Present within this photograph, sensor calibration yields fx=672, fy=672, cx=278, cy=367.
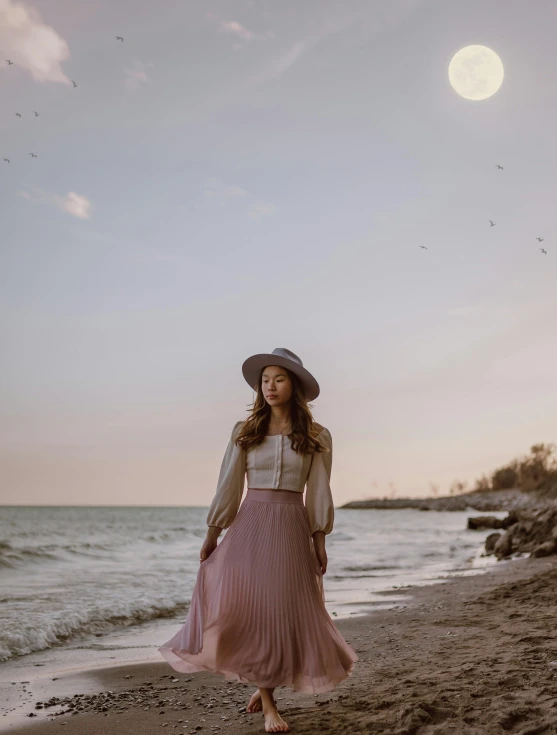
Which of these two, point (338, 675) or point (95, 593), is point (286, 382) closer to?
point (338, 675)

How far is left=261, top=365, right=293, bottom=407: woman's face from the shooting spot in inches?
153

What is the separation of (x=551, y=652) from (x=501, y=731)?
1642mm

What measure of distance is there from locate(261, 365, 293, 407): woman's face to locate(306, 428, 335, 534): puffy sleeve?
1.00 ft

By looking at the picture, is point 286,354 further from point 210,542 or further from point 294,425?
point 210,542

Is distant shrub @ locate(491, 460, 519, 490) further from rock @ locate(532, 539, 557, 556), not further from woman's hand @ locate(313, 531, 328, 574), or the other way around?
woman's hand @ locate(313, 531, 328, 574)

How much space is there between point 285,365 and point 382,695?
201 centimetres

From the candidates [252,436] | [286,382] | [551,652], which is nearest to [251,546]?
[252,436]

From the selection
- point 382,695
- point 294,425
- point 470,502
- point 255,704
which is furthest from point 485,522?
point 470,502

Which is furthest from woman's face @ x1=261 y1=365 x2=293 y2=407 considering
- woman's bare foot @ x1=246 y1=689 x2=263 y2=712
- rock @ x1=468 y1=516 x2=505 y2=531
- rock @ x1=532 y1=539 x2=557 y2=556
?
rock @ x1=468 y1=516 x2=505 y2=531

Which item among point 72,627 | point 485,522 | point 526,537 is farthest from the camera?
point 485,522

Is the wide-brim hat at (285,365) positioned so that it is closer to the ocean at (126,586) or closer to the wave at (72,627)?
the ocean at (126,586)

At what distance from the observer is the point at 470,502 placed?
75.3 meters

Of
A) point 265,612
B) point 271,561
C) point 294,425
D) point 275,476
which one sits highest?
point 294,425

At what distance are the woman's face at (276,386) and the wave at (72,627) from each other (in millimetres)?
3871
